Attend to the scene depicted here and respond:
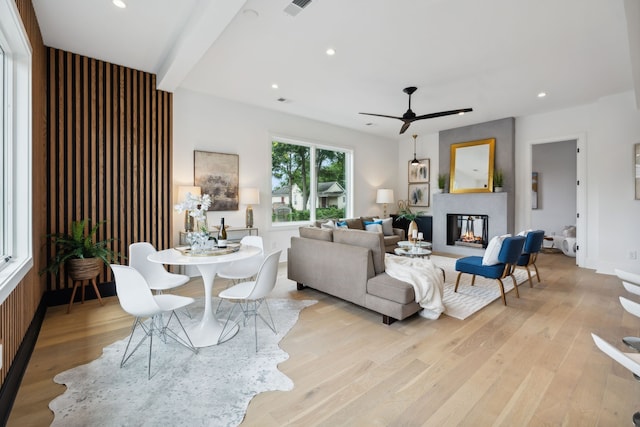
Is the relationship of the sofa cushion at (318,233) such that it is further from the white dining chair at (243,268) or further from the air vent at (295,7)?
the air vent at (295,7)

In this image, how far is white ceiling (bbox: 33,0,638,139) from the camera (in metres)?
2.77

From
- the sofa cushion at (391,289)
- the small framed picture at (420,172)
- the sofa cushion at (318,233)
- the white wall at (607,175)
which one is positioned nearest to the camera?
the sofa cushion at (391,289)

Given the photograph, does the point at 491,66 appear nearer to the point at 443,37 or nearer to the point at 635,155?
the point at 443,37

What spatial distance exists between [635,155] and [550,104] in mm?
1508

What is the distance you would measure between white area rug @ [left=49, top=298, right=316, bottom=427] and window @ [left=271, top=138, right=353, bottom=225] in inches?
151

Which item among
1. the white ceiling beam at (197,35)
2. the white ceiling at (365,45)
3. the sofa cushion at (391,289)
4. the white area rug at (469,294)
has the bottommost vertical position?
the white area rug at (469,294)

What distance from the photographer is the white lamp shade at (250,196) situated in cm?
528

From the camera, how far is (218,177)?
521cm

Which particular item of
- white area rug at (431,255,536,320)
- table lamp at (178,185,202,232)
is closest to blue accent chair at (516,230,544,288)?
white area rug at (431,255,536,320)

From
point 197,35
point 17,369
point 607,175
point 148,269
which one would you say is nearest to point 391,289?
point 148,269

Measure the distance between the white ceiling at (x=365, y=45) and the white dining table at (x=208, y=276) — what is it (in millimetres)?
2031

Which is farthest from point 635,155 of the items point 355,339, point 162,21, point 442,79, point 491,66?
point 162,21

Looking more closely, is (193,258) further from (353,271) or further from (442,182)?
(442,182)

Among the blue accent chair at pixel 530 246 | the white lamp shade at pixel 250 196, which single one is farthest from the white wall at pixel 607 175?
the white lamp shade at pixel 250 196
